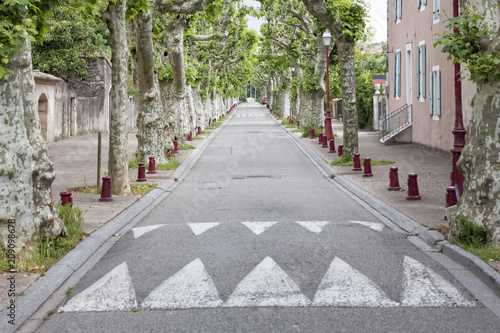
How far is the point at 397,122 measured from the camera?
28.9 m

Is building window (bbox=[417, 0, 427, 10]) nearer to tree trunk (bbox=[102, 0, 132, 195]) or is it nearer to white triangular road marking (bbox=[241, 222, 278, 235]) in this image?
tree trunk (bbox=[102, 0, 132, 195])

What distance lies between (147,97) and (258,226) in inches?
373

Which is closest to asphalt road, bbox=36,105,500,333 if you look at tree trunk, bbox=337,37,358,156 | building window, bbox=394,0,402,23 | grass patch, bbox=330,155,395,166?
grass patch, bbox=330,155,395,166

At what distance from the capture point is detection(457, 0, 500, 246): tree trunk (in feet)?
25.5

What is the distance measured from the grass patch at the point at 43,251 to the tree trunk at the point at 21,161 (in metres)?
0.10

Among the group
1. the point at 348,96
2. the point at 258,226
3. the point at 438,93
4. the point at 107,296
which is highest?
the point at 438,93

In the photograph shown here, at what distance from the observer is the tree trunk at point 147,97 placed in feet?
55.9

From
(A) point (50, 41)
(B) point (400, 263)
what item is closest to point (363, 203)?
(B) point (400, 263)

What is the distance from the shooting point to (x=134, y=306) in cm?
588

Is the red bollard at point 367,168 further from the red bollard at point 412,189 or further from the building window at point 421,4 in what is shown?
the building window at point 421,4

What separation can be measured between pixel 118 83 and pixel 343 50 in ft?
27.8

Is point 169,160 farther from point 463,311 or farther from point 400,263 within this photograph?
point 463,311

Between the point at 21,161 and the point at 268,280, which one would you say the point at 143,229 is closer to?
the point at 21,161

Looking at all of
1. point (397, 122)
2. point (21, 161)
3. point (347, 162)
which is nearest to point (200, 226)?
point (21, 161)
